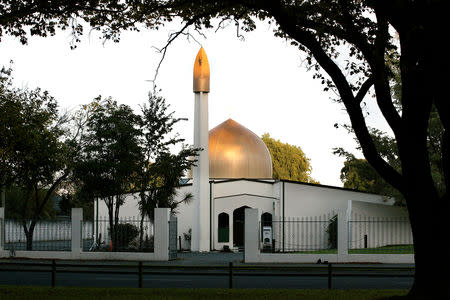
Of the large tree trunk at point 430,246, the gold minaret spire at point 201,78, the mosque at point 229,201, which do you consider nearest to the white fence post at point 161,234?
the mosque at point 229,201

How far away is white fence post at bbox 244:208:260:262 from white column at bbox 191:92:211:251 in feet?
43.1

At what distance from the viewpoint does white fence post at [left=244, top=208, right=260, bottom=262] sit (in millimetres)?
29703

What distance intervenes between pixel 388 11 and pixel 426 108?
197 centimetres

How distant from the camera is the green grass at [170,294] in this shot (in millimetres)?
15117

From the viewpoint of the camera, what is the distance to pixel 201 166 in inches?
1722

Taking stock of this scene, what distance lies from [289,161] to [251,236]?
5799 cm

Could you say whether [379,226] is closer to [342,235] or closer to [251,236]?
[342,235]

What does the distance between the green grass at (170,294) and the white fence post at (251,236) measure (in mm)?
13101

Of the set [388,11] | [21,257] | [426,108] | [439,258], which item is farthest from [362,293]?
[21,257]

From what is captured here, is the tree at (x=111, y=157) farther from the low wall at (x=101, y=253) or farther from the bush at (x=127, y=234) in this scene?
the low wall at (x=101, y=253)

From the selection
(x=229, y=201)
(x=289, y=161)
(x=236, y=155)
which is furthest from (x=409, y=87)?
(x=289, y=161)

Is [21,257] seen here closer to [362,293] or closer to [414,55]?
[362,293]

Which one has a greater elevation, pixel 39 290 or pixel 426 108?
pixel 426 108

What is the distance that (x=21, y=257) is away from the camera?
32156 mm
